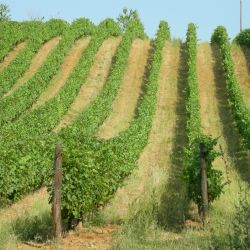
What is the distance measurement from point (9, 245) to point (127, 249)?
7.53 ft

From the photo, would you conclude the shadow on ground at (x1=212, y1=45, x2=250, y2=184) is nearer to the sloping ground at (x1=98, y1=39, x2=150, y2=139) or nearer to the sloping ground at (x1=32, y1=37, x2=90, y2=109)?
the sloping ground at (x1=98, y1=39, x2=150, y2=139)

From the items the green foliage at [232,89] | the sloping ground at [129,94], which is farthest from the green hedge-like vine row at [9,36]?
the green foliage at [232,89]

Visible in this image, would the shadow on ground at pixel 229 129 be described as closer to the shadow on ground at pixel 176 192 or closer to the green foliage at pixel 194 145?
the green foliage at pixel 194 145

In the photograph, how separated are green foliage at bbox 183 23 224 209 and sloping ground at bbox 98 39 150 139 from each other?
11.5 ft

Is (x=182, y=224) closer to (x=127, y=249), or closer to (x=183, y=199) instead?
(x=183, y=199)

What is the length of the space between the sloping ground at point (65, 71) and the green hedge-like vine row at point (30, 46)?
2.60 m

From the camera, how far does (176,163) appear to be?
23703 millimetres

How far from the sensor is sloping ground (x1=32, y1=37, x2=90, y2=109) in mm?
37250

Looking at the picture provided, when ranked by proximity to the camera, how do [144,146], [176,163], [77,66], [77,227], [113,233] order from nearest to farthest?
[113,233] → [77,227] → [176,163] → [144,146] → [77,66]

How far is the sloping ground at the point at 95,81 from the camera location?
33753mm

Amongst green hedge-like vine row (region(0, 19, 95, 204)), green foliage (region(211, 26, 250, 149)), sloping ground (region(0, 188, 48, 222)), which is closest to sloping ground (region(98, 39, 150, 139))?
green foliage (region(211, 26, 250, 149))

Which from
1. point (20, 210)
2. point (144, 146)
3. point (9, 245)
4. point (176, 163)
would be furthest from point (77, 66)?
point (9, 245)

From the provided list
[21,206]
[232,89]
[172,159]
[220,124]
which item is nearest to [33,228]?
[21,206]

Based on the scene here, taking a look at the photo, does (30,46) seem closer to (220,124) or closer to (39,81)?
(39,81)
